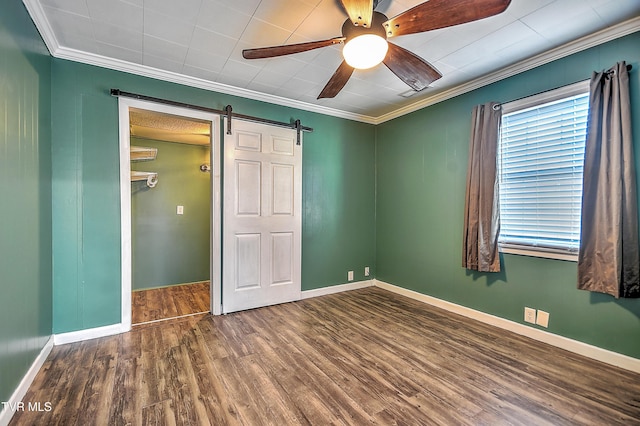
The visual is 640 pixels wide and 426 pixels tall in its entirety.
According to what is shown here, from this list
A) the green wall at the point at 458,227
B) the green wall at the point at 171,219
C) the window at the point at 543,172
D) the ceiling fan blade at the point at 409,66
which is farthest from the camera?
the green wall at the point at 171,219

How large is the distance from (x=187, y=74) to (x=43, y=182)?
1.62m

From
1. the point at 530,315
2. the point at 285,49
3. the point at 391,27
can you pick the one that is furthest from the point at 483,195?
the point at 285,49

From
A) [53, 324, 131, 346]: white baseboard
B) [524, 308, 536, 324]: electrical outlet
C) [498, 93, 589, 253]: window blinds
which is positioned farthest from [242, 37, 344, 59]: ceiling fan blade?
[524, 308, 536, 324]: electrical outlet

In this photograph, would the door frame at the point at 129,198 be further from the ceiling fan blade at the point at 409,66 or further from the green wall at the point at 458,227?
the green wall at the point at 458,227

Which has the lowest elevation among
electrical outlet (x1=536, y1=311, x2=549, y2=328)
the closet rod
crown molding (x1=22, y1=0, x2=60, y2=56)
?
electrical outlet (x1=536, y1=311, x2=549, y2=328)

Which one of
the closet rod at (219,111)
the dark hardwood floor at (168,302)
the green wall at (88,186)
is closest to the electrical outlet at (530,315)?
the closet rod at (219,111)

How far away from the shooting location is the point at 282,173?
369cm

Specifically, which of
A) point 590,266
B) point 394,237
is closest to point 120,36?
point 394,237

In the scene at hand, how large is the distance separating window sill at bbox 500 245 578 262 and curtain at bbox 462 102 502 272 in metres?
0.12

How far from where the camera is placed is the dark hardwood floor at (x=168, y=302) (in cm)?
330

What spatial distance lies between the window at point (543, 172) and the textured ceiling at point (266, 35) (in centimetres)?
49

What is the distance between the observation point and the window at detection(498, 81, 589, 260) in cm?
242

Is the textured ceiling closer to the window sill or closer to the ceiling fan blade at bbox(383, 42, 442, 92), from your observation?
the ceiling fan blade at bbox(383, 42, 442, 92)

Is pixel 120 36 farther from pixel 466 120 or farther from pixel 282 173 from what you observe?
pixel 466 120
